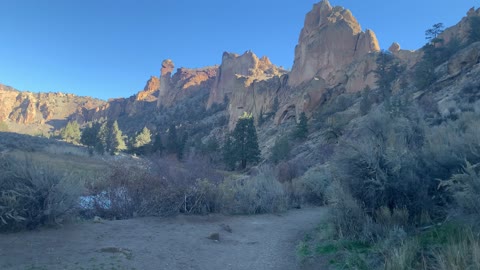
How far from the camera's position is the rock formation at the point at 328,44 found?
6850 centimetres

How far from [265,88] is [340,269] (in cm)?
7558

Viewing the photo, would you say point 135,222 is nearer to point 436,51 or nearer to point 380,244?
point 380,244

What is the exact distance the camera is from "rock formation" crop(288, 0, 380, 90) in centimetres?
6850

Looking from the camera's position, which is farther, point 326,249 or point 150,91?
point 150,91

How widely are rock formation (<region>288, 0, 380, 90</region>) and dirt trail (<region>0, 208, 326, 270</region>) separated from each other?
56.7 metres

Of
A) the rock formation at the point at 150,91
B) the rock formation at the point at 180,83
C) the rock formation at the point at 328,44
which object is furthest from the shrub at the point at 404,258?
the rock formation at the point at 150,91

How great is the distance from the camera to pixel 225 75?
116 meters

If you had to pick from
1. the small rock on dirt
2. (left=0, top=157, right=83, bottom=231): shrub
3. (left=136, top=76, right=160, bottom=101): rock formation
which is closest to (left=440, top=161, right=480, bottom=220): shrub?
the small rock on dirt

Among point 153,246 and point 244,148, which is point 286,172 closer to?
point 153,246

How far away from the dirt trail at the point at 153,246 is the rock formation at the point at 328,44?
56.7m

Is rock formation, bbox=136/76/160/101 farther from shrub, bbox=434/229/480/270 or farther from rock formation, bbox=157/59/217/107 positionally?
shrub, bbox=434/229/480/270

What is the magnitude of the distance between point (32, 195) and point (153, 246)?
9.26 feet

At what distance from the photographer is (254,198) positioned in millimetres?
12492

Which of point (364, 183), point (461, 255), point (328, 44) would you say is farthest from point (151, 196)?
point (328, 44)
